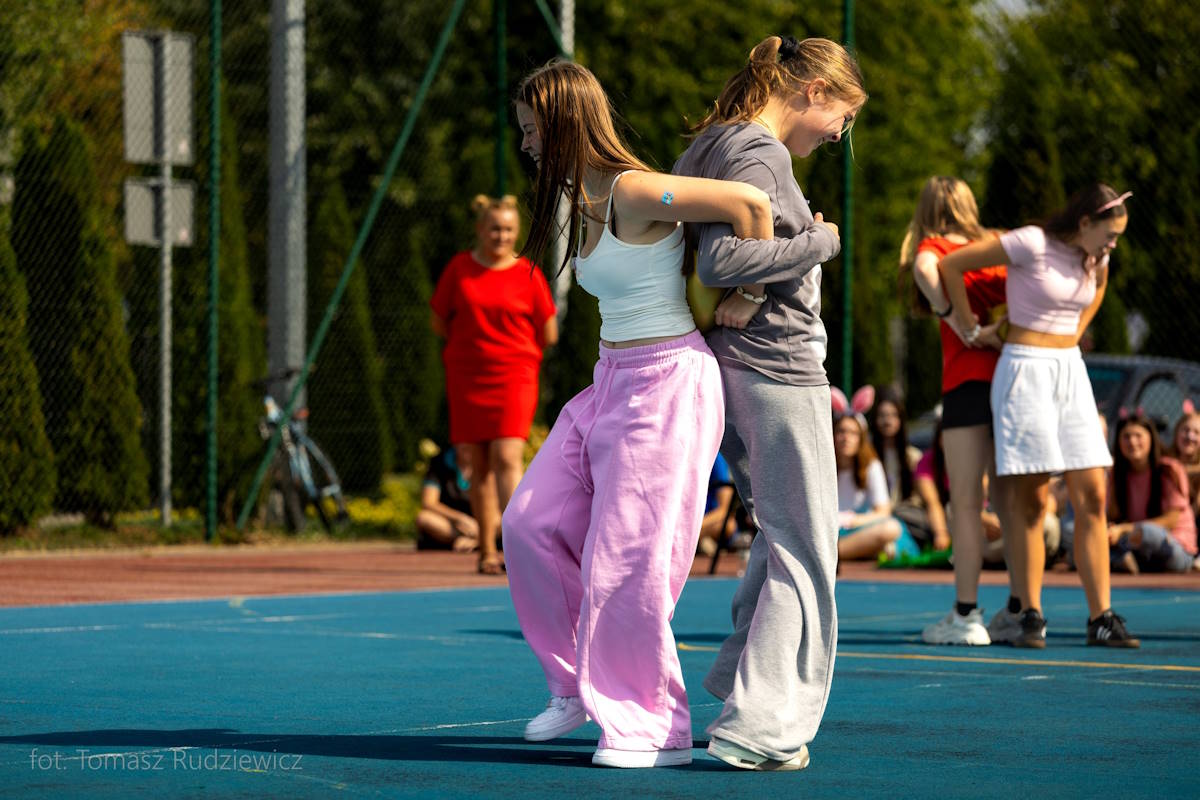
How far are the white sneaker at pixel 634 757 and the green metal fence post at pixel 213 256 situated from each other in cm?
939

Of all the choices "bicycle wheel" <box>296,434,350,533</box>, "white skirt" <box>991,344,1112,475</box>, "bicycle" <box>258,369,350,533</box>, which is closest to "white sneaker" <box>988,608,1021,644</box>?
"white skirt" <box>991,344,1112,475</box>

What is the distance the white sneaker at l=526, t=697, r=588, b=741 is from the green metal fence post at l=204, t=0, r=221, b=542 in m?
9.01

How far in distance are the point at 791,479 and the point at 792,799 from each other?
0.83 meters

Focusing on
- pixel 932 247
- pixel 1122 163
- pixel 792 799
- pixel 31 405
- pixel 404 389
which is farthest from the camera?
pixel 404 389

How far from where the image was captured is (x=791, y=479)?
4500mm

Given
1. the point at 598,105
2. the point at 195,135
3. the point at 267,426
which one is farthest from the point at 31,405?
the point at 598,105

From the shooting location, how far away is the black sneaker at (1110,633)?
23.8 feet

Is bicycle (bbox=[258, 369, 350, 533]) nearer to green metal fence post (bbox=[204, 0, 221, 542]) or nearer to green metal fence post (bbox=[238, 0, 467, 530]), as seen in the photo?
green metal fence post (bbox=[238, 0, 467, 530])

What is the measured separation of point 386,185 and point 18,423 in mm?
3186

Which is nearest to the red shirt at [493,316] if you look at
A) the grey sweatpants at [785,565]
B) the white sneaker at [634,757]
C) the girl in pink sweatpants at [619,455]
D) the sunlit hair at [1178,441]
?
the sunlit hair at [1178,441]

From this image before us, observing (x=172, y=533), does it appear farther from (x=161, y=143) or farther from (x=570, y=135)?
(x=570, y=135)

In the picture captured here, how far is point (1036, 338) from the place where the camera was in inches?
290

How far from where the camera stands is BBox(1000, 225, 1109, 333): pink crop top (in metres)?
7.34

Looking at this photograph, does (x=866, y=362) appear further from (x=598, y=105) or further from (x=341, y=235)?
(x=598, y=105)
